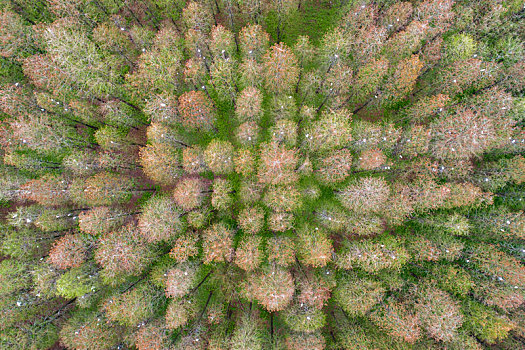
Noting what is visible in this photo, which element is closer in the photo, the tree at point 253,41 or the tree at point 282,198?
the tree at point 282,198

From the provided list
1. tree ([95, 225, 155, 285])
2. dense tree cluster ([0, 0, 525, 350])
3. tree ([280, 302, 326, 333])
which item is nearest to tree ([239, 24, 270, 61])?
dense tree cluster ([0, 0, 525, 350])

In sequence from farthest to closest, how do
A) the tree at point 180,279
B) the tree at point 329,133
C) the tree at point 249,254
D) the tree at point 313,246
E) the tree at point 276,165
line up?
the tree at point 249,254 → the tree at point 329,133 → the tree at point 313,246 → the tree at point 180,279 → the tree at point 276,165

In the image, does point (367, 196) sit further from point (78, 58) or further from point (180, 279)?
point (78, 58)

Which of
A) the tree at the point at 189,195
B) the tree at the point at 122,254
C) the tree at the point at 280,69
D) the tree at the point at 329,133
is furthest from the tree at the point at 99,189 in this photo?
the tree at the point at 329,133

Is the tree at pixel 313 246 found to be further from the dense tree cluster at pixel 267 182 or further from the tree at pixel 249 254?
the tree at pixel 249 254

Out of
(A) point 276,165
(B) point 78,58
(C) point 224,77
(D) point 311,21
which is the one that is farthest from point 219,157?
(D) point 311,21

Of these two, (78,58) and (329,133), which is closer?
(78,58)

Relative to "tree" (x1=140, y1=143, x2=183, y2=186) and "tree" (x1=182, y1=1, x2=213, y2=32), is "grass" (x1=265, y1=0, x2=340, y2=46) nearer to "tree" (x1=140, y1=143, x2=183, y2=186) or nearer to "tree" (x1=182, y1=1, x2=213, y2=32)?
"tree" (x1=182, y1=1, x2=213, y2=32)

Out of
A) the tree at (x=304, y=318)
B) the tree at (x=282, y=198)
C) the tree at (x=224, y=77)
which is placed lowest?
the tree at (x=304, y=318)

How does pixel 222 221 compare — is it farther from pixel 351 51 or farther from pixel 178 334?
pixel 351 51
